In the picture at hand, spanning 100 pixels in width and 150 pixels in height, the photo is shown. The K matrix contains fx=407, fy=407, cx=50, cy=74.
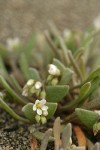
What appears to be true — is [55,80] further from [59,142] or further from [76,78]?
[59,142]

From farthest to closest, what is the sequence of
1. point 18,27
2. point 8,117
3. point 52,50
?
point 18,27 → point 52,50 → point 8,117

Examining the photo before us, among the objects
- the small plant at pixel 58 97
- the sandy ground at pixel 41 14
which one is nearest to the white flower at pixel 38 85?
the small plant at pixel 58 97

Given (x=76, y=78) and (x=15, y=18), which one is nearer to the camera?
(x=76, y=78)

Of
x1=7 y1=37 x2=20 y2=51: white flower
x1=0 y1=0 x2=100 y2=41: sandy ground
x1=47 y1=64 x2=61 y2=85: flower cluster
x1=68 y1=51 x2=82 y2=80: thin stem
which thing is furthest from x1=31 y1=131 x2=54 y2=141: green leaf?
x1=0 y1=0 x2=100 y2=41: sandy ground

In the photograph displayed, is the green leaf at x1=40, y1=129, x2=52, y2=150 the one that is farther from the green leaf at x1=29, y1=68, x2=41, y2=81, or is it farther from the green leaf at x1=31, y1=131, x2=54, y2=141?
the green leaf at x1=29, y1=68, x2=41, y2=81

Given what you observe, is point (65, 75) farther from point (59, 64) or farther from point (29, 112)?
point (29, 112)

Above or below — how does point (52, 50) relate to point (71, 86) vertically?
above

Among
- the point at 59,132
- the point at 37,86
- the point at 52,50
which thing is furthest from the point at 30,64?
the point at 59,132

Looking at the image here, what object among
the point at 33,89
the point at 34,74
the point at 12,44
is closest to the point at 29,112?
the point at 33,89

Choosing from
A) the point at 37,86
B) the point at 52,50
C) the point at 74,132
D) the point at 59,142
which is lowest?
the point at 59,142
